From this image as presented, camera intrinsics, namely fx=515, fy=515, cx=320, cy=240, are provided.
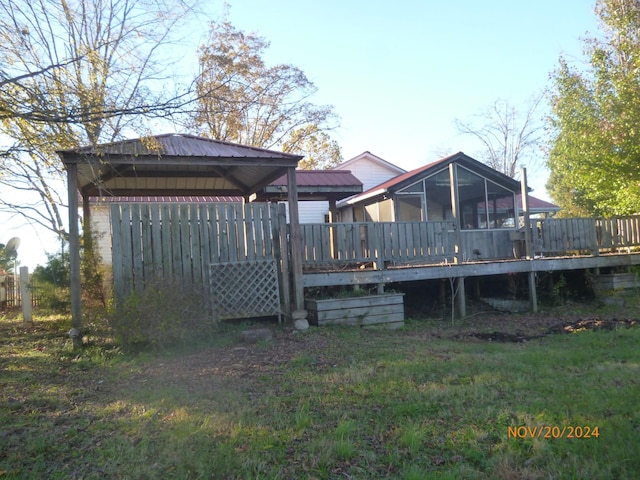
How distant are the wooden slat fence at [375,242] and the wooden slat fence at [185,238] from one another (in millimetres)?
892

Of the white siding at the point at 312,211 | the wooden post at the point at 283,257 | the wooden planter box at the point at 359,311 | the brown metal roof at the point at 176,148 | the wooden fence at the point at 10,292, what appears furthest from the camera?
the white siding at the point at 312,211

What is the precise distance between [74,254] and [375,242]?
5852mm

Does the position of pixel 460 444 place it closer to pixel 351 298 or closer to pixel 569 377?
pixel 569 377

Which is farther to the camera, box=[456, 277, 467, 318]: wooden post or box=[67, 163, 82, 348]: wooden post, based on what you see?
box=[456, 277, 467, 318]: wooden post

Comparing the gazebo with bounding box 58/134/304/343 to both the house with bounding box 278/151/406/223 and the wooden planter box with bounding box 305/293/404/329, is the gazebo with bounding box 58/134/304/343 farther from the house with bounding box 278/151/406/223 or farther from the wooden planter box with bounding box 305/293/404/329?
the house with bounding box 278/151/406/223

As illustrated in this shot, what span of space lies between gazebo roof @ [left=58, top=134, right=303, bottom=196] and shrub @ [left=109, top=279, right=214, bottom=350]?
77.1 inches

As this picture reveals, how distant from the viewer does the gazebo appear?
27.6 ft

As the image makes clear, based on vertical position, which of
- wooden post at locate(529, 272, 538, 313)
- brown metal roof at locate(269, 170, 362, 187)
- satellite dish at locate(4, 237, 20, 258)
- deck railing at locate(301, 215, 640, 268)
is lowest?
wooden post at locate(529, 272, 538, 313)

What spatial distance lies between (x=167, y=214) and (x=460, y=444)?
22.7 feet

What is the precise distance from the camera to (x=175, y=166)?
1059 cm

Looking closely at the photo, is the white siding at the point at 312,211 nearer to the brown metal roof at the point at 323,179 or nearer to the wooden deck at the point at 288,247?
the brown metal roof at the point at 323,179

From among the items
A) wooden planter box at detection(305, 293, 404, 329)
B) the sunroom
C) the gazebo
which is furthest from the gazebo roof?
the sunroom

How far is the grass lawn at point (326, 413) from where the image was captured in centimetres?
368

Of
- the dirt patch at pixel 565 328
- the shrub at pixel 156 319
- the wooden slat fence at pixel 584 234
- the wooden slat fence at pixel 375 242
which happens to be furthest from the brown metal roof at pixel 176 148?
the wooden slat fence at pixel 584 234
